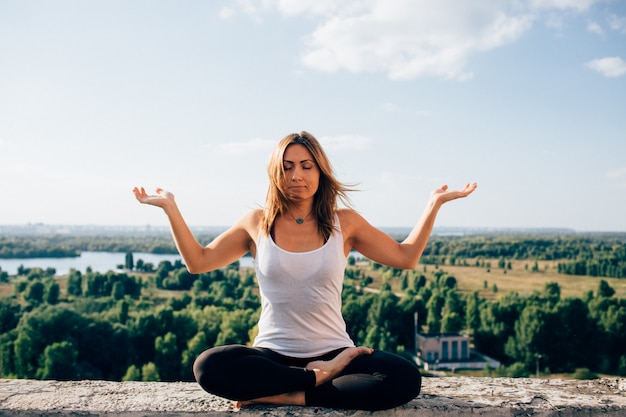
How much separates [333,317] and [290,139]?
37.0 inches

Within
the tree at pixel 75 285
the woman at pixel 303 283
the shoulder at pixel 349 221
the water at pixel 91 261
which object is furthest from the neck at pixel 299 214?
the water at pixel 91 261

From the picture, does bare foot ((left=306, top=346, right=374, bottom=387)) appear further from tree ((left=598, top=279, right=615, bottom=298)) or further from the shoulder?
tree ((left=598, top=279, right=615, bottom=298))

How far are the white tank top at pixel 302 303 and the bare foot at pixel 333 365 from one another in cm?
Result: 13

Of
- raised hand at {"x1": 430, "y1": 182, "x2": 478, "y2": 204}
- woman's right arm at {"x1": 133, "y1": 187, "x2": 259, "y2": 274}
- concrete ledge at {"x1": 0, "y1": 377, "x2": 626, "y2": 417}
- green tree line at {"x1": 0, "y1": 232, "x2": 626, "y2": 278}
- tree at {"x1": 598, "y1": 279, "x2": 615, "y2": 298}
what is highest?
raised hand at {"x1": 430, "y1": 182, "x2": 478, "y2": 204}

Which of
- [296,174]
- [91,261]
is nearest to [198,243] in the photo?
[296,174]

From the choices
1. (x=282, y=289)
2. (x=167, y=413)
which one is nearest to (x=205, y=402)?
(x=167, y=413)

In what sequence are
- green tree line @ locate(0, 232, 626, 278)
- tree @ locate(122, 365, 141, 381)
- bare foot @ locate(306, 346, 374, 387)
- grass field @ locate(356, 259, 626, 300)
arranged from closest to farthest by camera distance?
bare foot @ locate(306, 346, 374, 387) → tree @ locate(122, 365, 141, 381) → grass field @ locate(356, 259, 626, 300) → green tree line @ locate(0, 232, 626, 278)

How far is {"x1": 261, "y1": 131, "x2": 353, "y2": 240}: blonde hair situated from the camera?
272 cm

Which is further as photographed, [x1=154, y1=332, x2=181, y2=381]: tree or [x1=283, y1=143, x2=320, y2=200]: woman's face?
[x1=154, y1=332, x2=181, y2=381]: tree

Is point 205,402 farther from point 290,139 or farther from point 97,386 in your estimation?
point 290,139

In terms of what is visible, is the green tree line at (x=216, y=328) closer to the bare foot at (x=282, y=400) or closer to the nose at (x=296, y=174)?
the nose at (x=296, y=174)

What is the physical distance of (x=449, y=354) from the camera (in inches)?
1375

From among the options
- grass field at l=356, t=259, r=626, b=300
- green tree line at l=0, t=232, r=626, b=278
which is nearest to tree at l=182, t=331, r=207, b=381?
grass field at l=356, t=259, r=626, b=300

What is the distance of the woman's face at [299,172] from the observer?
8.93 ft
